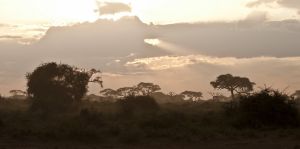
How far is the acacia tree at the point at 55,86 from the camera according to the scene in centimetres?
4989

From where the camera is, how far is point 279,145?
25391 millimetres

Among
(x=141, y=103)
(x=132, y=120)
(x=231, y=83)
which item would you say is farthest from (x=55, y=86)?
(x=231, y=83)

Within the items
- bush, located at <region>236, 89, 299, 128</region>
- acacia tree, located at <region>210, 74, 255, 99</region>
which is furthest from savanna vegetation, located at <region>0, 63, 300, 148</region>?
acacia tree, located at <region>210, 74, 255, 99</region>

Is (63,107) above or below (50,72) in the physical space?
below

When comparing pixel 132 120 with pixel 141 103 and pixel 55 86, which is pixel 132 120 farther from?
pixel 55 86

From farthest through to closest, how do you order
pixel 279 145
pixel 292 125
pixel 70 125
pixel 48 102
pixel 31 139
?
pixel 48 102 → pixel 292 125 → pixel 70 125 → pixel 31 139 → pixel 279 145

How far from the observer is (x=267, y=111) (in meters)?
36.0

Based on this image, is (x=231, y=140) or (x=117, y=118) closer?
(x=231, y=140)

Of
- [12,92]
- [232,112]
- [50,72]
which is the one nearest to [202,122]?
[232,112]

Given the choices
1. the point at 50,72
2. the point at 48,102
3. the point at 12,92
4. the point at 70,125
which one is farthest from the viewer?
the point at 12,92

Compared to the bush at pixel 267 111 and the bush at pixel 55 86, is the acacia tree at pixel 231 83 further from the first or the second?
the bush at pixel 267 111

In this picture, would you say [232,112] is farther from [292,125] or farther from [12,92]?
[12,92]

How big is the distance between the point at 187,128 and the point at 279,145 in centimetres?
682

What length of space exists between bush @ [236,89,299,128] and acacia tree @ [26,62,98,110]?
64.3 ft
